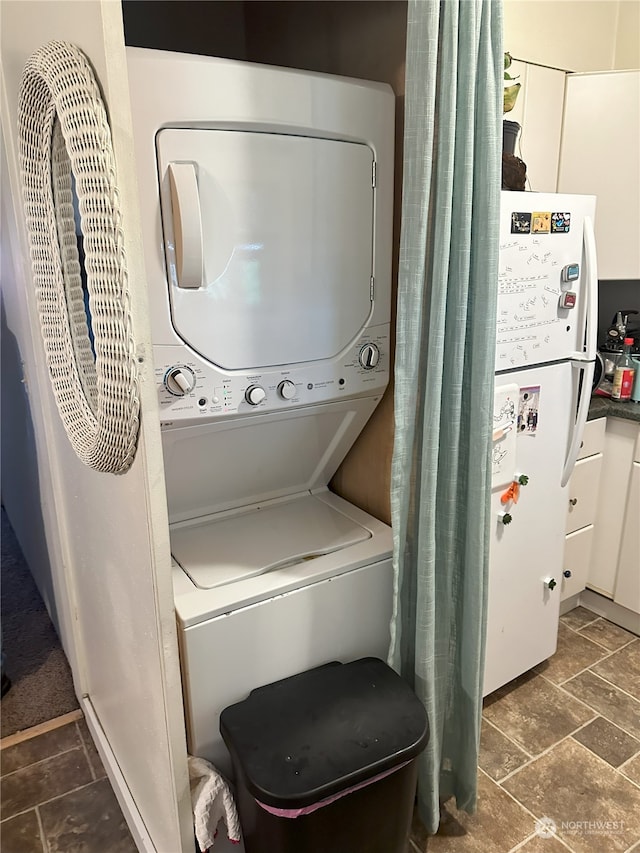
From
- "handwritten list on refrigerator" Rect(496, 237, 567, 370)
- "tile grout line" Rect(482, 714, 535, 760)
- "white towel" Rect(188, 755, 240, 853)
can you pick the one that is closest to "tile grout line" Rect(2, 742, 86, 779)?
"white towel" Rect(188, 755, 240, 853)

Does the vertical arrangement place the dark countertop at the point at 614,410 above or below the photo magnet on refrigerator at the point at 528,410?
below

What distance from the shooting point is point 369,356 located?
4.82ft

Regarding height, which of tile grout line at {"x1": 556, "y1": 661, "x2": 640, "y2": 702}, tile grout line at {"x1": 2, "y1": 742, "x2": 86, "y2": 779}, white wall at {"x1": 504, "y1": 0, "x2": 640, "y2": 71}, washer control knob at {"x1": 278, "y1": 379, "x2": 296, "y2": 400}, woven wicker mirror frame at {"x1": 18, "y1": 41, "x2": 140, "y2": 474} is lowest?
tile grout line at {"x1": 2, "y1": 742, "x2": 86, "y2": 779}

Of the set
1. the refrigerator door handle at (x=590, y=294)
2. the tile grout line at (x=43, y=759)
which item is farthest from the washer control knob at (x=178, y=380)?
the tile grout line at (x=43, y=759)

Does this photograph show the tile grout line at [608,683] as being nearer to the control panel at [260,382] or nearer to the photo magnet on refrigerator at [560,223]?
the control panel at [260,382]

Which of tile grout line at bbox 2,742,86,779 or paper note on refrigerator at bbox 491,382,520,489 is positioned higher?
paper note on refrigerator at bbox 491,382,520,489

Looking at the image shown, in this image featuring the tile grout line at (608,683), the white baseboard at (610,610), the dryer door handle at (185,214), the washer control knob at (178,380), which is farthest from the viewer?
the white baseboard at (610,610)

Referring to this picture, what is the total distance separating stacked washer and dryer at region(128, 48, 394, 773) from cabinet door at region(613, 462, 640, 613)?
1.24m

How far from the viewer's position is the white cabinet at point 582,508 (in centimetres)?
228

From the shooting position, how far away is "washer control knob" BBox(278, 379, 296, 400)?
1.35 meters

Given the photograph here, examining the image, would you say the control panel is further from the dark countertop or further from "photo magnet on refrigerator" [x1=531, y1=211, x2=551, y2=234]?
the dark countertop

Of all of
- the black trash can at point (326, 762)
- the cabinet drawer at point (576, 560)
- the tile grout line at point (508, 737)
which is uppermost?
the black trash can at point (326, 762)

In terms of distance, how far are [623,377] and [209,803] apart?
1.98 meters

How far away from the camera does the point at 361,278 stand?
141 cm
